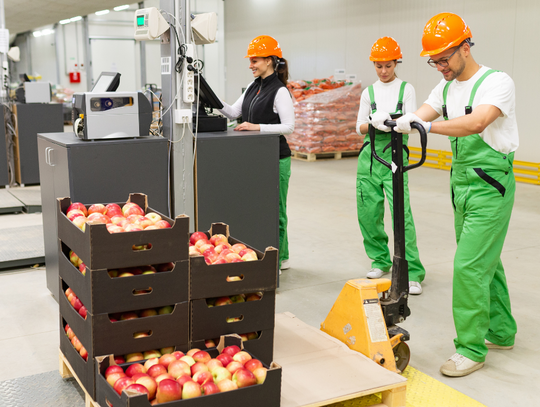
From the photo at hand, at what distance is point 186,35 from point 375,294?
79.5 inches

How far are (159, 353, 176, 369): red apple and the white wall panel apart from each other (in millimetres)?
8067

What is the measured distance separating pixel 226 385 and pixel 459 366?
1.44 meters

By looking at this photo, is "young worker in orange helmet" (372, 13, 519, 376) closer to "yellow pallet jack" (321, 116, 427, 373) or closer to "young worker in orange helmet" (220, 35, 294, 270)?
"yellow pallet jack" (321, 116, 427, 373)

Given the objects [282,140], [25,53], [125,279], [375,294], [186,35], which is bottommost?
[375,294]

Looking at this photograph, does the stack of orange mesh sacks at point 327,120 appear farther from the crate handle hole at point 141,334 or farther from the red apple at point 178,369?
the red apple at point 178,369

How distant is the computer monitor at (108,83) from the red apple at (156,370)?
220 cm

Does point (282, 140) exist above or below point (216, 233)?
above

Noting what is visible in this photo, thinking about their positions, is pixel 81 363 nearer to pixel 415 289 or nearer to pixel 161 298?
pixel 161 298

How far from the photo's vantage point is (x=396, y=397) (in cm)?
254

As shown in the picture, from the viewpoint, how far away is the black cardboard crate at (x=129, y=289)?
2256mm

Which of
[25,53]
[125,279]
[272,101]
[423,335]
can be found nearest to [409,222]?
[423,335]

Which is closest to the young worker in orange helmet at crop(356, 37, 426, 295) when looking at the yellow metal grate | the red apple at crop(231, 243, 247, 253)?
the red apple at crop(231, 243, 247, 253)

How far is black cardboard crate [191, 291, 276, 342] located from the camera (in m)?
2.43

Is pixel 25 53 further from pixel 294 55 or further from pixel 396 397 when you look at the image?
pixel 396 397
